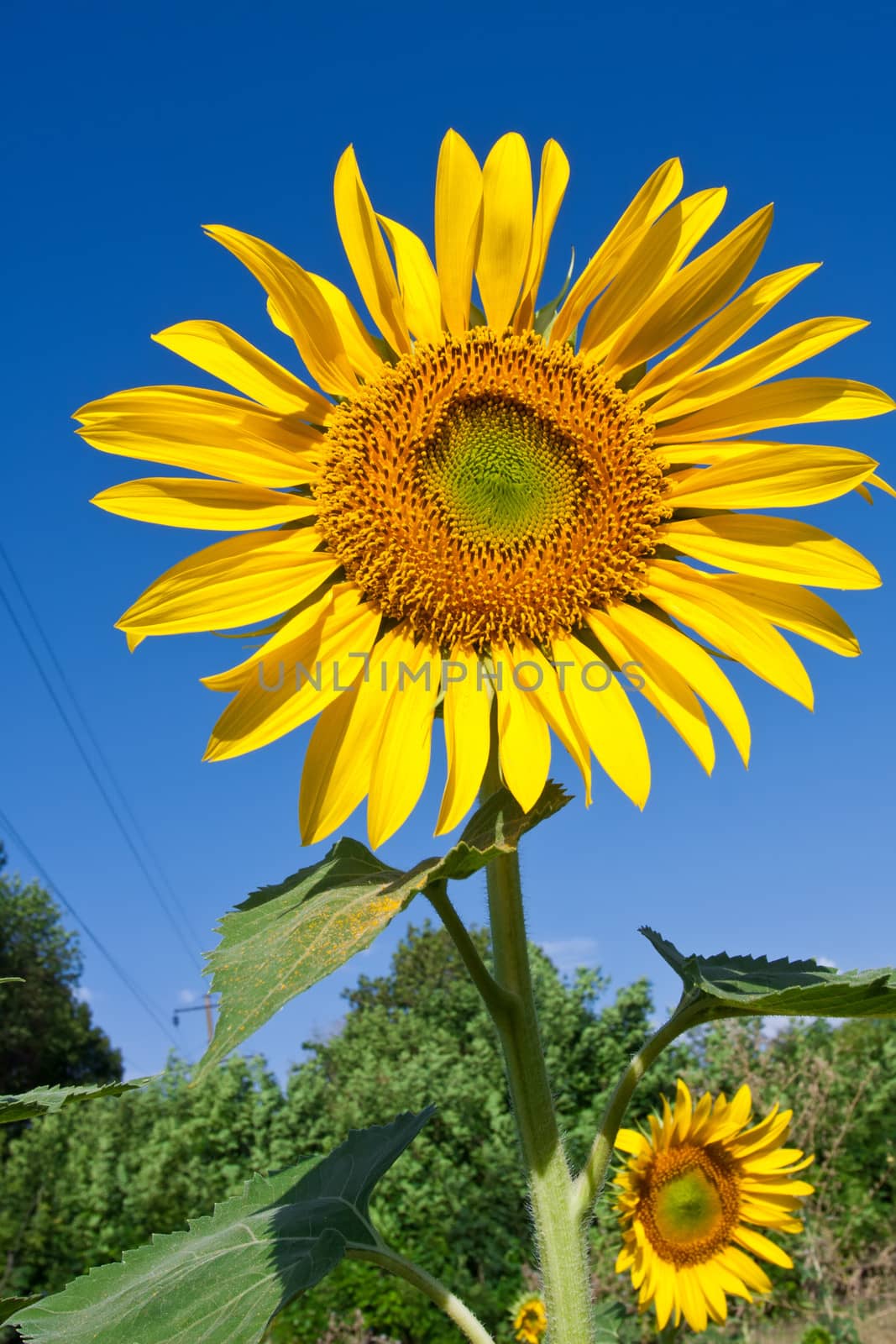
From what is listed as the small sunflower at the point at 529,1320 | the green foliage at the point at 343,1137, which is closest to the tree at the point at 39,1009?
the green foliage at the point at 343,1137

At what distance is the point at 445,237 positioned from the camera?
6.39ft

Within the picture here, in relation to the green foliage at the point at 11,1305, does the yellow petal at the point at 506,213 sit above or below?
above

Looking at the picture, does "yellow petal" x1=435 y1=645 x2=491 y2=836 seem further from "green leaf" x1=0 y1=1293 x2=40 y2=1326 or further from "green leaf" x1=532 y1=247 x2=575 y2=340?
"green leaf" x1=0 y1=1293 x2=40 y2=1326

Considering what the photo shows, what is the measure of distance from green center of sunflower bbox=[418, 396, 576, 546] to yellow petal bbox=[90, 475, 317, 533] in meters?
0.30

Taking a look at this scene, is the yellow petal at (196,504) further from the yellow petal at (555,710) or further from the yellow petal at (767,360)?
the yellow petal at (767,360)

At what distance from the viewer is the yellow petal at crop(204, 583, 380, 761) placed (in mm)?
1768

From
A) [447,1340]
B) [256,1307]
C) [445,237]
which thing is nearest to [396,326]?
[445,237]

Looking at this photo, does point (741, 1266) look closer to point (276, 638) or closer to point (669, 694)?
point (669, 694)

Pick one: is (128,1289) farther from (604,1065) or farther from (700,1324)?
(604,1065)

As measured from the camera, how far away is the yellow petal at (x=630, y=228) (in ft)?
6.42

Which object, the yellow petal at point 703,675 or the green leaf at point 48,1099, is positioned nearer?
the green leaf at point 48,1099

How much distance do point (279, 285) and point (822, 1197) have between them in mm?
7731

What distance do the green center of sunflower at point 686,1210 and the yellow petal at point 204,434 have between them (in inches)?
117

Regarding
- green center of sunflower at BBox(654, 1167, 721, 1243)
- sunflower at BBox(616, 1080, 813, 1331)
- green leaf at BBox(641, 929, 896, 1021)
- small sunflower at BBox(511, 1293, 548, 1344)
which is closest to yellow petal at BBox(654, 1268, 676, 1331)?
sunflower at BBox(616, 1080, 813, 1331)
